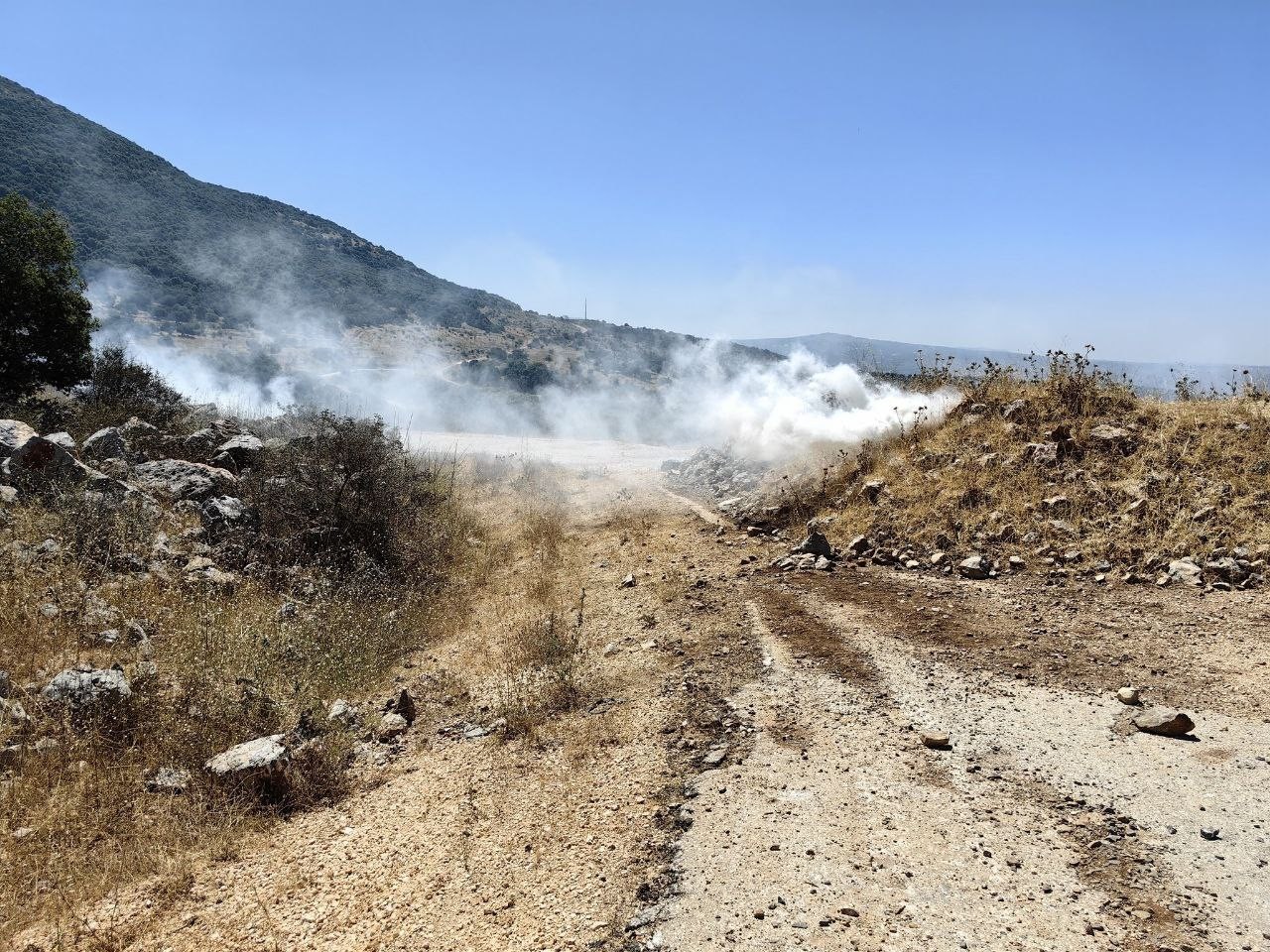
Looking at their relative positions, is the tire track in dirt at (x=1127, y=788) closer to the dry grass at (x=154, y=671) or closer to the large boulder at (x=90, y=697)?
the dry grass at (x=154, y=671)

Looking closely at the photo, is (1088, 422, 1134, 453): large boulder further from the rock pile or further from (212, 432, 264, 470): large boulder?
(212, 432, 264, 470): large boulder

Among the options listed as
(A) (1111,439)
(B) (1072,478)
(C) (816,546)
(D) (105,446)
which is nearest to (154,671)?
(D) (105,446)

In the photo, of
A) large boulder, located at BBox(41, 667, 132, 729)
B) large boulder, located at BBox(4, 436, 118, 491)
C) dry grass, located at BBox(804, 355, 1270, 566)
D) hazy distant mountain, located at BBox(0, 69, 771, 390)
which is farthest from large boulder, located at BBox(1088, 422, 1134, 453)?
hazy distant mountain, located at BBox(0, 69, 771, 390)

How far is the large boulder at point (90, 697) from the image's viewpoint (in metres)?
4.48

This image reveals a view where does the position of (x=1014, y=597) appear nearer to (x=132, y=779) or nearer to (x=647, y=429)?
(x=132, y=779)

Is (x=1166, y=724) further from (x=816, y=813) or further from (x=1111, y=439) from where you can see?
(x=1111, y=439)

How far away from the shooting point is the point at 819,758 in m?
3.95

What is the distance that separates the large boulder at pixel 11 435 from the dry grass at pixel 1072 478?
9747 mm

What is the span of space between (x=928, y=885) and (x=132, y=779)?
14.3 feet

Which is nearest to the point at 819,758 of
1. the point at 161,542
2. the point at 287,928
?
the point at 287,928

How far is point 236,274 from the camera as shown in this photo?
1796 inches

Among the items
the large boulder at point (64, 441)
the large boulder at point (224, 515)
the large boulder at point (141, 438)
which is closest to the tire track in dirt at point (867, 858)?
the large boulder at point (224, 515)

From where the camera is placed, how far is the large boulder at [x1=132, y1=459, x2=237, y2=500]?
879cm

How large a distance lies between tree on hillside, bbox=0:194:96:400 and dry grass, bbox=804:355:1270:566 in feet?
39.7
